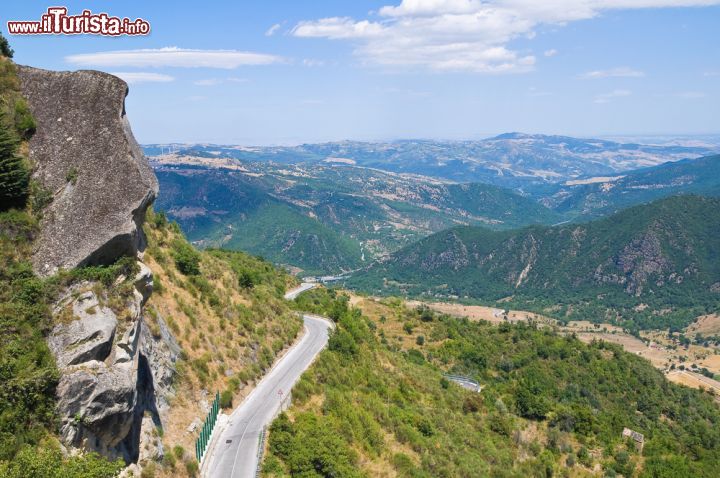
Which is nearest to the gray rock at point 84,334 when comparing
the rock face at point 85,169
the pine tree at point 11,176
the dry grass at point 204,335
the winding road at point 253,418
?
the rock face at point 85,169

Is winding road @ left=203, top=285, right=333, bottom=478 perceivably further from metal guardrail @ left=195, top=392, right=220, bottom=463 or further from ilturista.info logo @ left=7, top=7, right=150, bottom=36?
ilturista.info logo @ left=7, top=7, right=150, bottom=36

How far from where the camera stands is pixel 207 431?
1296 inches

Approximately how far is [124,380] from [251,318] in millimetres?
23704

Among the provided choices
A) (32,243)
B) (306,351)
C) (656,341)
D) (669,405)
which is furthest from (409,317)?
(656,341)

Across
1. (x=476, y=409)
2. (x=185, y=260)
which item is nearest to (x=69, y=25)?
(x=185, y=260)

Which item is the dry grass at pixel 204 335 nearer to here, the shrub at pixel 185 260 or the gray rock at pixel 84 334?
the shrub at pixel 185 260

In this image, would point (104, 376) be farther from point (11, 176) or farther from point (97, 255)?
point (11, 176)

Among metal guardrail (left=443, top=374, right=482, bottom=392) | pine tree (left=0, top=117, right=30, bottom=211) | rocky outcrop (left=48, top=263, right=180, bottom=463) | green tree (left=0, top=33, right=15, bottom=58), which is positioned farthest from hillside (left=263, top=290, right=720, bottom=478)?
green tree (left=0, top=33, right=15, bottom=58)

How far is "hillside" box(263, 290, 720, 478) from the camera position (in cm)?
3647

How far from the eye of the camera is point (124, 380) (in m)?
24.4

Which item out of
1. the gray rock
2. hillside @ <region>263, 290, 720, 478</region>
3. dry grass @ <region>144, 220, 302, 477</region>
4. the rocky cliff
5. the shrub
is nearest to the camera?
the rocky cliff

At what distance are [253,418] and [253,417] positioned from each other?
0.16 metres

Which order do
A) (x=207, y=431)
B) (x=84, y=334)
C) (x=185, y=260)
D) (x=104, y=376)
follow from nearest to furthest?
(x=104, y=376), (x=84, y=334), (x=207, y=431), (x=185, y=260)

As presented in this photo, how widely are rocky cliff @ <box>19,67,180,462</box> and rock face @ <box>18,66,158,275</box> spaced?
0.19 feet
